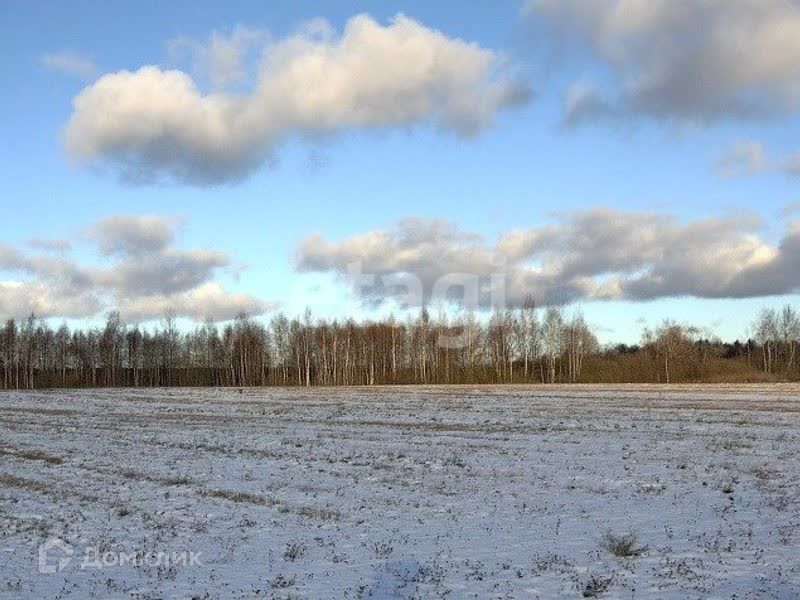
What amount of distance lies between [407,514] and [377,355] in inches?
4597

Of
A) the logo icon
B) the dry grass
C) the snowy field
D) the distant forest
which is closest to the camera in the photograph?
the snowy field

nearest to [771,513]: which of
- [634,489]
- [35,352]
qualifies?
[634,489]

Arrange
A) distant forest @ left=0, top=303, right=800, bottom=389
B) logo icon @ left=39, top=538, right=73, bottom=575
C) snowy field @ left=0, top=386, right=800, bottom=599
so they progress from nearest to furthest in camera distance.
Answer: snowy field @ left=0, top=386, right=800, bottom=599
logo icon @ left=39, top=538, right=73, bottom=575
distant forest @ left=0, top=303, right=800, bottom=389

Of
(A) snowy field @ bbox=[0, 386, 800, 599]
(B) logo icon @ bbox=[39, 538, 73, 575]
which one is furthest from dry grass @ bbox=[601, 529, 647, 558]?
(B) logo icon @ bbox=[39, 538, 73, 575]

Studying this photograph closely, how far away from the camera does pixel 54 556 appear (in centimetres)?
1340

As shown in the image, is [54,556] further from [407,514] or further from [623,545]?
[623,545]

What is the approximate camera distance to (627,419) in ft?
121

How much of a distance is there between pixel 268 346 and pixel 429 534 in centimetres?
13815

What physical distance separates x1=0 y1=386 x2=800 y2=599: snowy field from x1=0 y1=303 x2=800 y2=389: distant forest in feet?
303

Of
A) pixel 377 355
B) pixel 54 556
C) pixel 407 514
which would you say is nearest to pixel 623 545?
pixel 407 514

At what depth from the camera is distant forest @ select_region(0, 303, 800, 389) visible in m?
123

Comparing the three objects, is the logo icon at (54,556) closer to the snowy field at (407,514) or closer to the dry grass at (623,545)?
the snowy field at (407,514)

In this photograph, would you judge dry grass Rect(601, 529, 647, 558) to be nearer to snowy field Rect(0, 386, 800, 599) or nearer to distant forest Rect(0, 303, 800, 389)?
snowy field Rect(0, 386, 800, 599)

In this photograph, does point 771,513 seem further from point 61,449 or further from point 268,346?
point 268,346
